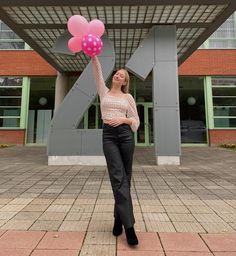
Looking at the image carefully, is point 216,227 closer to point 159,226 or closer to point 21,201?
point 159,226

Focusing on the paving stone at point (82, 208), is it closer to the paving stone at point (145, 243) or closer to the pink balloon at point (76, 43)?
the paving stone at point (145, 243)

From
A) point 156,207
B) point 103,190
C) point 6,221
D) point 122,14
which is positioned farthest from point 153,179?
point 122,14

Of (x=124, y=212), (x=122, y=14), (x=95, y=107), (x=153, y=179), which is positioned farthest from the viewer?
(x=95, y=107)

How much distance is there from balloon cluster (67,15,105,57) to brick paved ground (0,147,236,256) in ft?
7.00

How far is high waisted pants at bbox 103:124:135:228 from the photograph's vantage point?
10.3ft

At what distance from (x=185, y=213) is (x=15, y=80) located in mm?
16375

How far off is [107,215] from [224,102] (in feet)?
51.2

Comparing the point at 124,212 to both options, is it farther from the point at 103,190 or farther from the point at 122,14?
the point at 122,14

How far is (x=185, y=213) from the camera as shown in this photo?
427cm

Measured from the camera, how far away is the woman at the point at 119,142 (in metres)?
3.15

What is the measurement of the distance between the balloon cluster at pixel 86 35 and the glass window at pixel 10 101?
15.3 metres

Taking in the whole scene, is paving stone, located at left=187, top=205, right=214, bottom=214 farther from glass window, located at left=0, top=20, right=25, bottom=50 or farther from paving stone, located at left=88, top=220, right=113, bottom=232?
glass window, located at left=0, top=20, right=25, bottom=50

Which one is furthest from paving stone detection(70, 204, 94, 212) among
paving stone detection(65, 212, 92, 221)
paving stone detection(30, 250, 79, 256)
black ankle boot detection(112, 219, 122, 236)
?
paving stone detection(30, 250, 79, 256)

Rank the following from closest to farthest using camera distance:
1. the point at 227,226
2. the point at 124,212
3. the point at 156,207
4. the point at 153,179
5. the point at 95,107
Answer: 1. the point at 124,212
2. the point at 227,226
3. the point at 156,207
4. the point at 153,179
5. the point at 95,107
